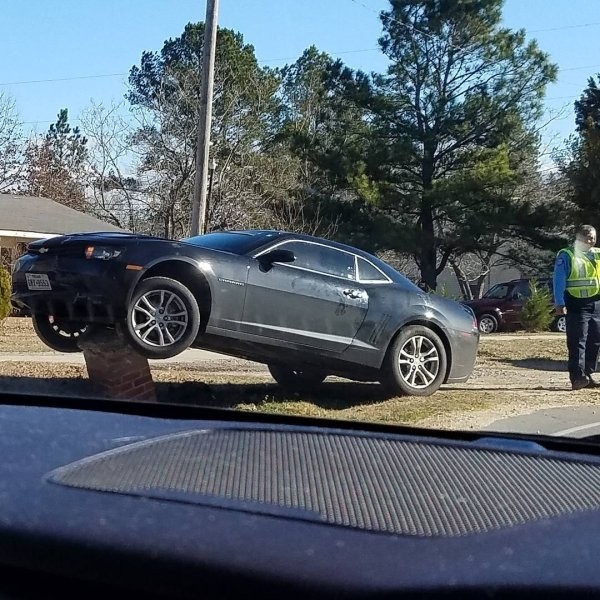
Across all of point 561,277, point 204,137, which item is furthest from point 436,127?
point 561,277

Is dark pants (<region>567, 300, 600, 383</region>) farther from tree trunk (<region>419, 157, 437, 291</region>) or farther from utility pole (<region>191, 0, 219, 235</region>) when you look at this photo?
tree trunk (<region>419, 157, 437, 291</region>)

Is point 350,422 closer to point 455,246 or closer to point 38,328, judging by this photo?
point 38,328

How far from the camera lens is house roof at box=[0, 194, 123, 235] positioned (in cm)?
2698

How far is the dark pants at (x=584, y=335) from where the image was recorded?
1025 centimetres

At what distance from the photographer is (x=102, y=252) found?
7449 mm

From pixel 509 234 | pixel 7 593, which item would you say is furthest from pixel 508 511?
pixel 509 234

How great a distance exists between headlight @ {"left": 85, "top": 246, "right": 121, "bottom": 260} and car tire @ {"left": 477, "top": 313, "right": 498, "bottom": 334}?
1718 centimetres

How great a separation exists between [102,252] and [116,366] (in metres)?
0.99

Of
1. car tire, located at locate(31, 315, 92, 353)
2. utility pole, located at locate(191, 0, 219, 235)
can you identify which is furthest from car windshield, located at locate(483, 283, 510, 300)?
car tire, located at locate(31, 315, 92, 353)

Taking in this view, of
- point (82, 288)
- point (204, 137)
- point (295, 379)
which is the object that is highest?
point (204, 137)

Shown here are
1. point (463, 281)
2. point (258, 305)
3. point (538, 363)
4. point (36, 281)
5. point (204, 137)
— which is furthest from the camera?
point (463, 281)

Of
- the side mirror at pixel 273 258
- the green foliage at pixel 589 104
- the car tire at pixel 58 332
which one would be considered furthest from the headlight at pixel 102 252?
the green foliage at pixel 589 104

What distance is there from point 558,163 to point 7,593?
3485 centimetres

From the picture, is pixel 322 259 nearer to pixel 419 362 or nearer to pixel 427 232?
pixel 419 362
